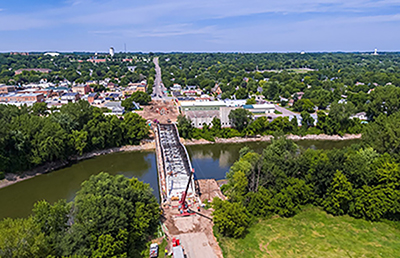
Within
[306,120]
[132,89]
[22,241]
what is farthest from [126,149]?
[132,89]

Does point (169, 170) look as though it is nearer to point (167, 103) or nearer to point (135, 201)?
point (135, 201)

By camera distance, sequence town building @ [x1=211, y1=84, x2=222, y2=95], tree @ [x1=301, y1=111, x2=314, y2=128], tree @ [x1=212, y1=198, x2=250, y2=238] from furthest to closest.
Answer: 1. town building @ [x1=211, y1=84, x2=222, y2=95]
2. tree @ [x1=301, y1=111, x2=314, y2=128]
3. tree @ [x1=212, y1=198, x2=250, y2=238]

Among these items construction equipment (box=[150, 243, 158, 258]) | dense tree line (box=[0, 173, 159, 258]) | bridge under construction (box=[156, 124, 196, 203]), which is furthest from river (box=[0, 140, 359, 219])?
construction equipment (box=[150, 243, 158, 258])

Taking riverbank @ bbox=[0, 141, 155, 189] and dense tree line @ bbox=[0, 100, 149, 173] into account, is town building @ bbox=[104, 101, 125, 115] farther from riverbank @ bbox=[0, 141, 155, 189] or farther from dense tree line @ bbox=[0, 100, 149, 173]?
riverbank @ bbox=[0, 141, 155, 189]

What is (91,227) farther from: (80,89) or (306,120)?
(80,89)

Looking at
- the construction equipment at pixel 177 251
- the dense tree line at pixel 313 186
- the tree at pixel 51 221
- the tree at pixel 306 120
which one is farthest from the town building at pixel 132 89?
the construction equipment at pixel 177 251
